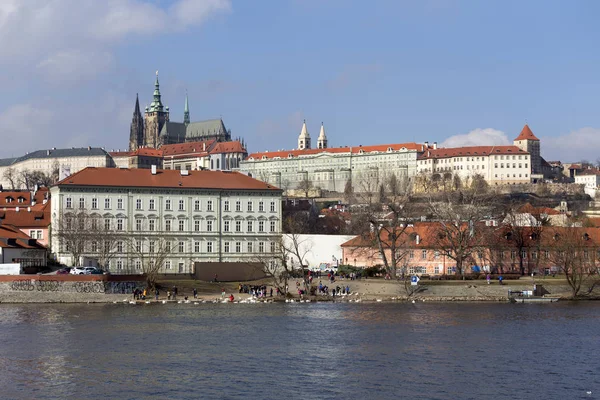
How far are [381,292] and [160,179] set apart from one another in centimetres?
2200

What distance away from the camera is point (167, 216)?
77.6 m

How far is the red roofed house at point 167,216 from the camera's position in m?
75.1

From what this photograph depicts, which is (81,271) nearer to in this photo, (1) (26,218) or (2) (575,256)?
(1) (26,218)

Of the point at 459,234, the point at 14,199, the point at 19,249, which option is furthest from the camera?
the point at 14,199

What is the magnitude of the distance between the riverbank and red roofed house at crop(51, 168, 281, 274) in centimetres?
653

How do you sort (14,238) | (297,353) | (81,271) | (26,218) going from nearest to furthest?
(297,353) → (81,271) → (14,238) → (26,218)

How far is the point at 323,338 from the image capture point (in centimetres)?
4553

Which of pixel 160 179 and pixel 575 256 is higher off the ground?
pixel 160 179

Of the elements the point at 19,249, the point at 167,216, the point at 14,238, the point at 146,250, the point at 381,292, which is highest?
the point at 167,216

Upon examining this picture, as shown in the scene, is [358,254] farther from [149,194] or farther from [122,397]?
[122,397]

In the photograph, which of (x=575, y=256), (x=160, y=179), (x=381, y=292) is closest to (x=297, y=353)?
(x=381, y=292)

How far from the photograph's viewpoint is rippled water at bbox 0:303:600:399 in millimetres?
33938

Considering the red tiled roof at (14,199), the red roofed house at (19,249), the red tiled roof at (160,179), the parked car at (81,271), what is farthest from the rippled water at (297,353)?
the red tiled roof at (14,199)

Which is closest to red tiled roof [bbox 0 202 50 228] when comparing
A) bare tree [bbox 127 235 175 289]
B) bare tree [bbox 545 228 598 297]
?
bare tree [bbox 127 235 175 289]
